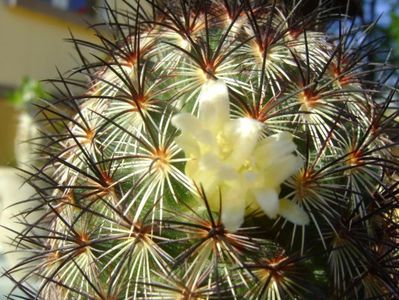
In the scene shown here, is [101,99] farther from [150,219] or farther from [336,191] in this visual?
[336,191]

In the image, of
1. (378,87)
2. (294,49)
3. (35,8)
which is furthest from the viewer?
(35,8)

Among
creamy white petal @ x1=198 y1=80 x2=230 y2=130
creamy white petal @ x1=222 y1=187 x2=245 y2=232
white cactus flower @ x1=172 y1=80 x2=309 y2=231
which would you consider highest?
creamy white petal @ x1=198 y1=80 x2=230 y2=130

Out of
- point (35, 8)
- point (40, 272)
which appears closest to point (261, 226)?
point (40, 272)

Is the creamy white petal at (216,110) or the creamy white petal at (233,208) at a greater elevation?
the creamy white petal at (216,110)

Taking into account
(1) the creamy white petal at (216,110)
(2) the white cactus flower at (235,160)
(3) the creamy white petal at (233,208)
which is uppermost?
(1) the creamy white petal at (216,110)

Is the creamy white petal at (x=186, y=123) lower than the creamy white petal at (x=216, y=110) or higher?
lower
